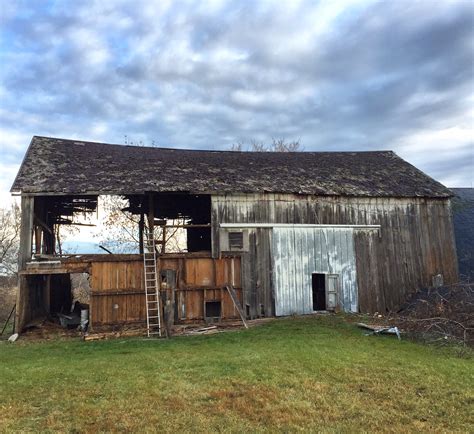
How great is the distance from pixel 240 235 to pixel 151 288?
4.14 meters

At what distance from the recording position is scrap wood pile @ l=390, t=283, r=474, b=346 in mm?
11975

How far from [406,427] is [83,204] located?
1695 centimetres

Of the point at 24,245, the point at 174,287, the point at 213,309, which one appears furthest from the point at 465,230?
the point at 24,245

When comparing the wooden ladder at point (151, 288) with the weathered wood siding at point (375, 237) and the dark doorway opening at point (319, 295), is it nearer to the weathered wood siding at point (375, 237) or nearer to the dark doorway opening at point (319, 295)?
the weathered wood siding at point (375, 237)

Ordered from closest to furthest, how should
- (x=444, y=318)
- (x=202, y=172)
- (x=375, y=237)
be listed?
(x=444, y=318) → (x=202, y=172) → (x=375, y=237)

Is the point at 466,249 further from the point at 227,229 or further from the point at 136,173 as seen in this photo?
the point at 136,173

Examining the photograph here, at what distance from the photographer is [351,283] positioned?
18312mm

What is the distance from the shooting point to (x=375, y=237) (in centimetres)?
1889

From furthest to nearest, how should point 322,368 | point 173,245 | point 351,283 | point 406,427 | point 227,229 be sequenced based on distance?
point 173,245
point 351,283
point 227,229
point 322,368
point 406,427

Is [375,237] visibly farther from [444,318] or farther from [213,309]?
[213,309]

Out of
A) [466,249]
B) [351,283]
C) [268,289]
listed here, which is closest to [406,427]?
[268,289]

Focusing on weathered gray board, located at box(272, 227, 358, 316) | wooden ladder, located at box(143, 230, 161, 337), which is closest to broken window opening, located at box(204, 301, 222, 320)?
wooden ladder, located at box(143, 230, 161, 337)

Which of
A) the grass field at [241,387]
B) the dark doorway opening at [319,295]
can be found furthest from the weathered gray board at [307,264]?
the grass field at [241,387]

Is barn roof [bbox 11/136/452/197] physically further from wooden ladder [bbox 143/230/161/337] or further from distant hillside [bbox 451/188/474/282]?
distant hillside [bbox 451/188/474/282]
